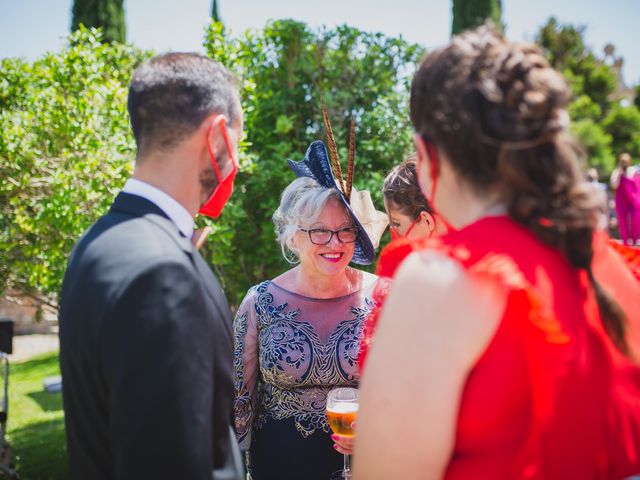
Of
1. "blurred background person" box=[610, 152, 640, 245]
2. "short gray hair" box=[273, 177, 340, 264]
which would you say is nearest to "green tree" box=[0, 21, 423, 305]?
"short gray hair" box=[273, 177, 340, 264]

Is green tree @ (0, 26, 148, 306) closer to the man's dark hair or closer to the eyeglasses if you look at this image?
the eyeglasses

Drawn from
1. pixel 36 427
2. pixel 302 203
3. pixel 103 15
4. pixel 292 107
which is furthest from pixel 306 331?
pixel 103 15

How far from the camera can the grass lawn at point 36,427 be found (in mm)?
5754

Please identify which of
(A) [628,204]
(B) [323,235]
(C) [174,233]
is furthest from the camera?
(A) [628,204]

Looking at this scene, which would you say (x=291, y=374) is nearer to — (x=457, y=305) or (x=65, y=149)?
(x=457, y=305)

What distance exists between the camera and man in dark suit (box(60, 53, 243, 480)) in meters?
1.22

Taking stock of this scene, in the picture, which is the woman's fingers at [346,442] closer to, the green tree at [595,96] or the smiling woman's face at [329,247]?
the smiling woman's face at [329,247]

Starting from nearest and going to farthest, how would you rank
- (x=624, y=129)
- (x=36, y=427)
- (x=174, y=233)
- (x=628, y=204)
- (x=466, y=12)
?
(x=174, y=233) < (x=36, y=427) < (x=628, y=204) < (x=466, y=12) < (x=624, y=129)

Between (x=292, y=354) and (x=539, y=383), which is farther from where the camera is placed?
(x=292, y=354)

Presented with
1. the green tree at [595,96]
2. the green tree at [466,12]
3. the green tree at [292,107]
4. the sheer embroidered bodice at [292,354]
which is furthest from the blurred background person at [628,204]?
the sheer embroidered bodice at [292,354]

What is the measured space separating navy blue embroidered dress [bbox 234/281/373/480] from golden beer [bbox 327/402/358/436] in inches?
26.8

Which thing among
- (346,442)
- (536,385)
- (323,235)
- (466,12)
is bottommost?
(346,442)

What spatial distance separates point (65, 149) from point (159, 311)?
178 inches

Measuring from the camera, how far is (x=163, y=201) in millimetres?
1488
